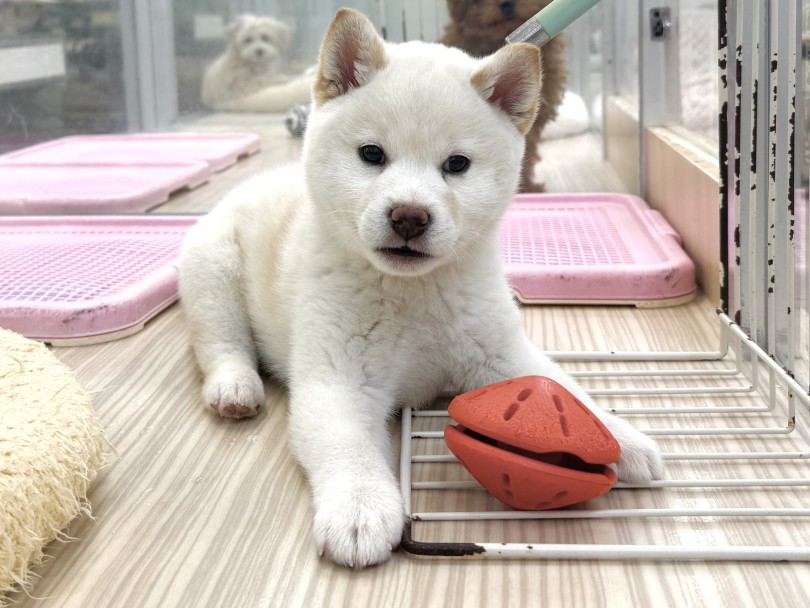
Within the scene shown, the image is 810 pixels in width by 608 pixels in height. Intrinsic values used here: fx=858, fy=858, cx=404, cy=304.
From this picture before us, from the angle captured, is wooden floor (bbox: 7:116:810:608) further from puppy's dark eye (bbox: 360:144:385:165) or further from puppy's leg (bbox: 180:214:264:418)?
puppy's dark eye (bbox: 360:144:385:165)

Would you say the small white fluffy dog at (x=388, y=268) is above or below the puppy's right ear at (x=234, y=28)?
below

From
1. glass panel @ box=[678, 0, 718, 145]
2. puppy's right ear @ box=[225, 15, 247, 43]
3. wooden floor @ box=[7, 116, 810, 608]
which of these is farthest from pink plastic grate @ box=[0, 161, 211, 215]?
glass panel @ box=[678, 0, 718, 145]

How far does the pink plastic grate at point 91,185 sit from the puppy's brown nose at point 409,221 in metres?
1.95

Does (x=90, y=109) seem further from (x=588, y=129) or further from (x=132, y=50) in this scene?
(x=588, y=129)

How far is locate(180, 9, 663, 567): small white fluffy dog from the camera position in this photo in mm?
1291

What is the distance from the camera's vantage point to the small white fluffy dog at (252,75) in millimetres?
3107

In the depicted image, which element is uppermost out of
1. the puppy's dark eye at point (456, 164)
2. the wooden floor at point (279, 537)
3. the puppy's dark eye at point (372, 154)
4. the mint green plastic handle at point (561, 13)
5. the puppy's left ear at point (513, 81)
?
the mint green plastic handle at point (561, 13)

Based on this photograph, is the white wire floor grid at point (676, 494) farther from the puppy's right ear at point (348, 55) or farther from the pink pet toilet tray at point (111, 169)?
the pink pet toilet tray at point (111, 169)

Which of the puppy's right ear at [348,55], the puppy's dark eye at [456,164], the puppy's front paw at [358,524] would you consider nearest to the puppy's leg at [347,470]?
the puppy's front paw at [358,524]

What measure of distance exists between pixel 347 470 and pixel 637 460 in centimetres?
44

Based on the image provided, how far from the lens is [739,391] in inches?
61.9

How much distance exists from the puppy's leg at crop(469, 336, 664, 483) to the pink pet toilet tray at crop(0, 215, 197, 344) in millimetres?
980

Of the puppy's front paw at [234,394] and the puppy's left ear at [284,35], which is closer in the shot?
the puppy's front paw at [234,394]

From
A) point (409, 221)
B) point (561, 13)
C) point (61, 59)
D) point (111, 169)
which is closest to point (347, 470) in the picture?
point (409, 221)
